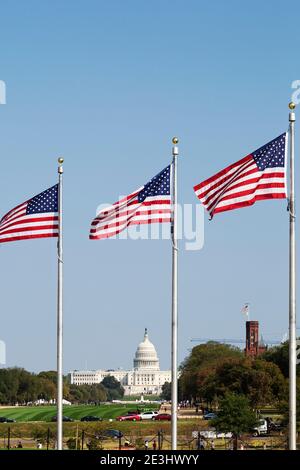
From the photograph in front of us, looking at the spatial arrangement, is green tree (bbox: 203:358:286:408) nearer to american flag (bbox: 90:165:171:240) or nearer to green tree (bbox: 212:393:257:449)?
green tree (bbox: 212:393:257:449)

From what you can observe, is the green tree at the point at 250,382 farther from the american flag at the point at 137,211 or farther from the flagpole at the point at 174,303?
the american flag at the point at 137,211

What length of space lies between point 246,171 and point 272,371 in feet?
336

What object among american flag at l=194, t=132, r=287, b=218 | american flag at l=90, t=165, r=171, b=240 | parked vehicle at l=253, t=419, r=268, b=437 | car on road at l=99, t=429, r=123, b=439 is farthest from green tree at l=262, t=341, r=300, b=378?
A: american flag at l=194, t=132, r=287, b=218

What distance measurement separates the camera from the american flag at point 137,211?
42719mm

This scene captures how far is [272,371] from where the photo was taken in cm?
14025

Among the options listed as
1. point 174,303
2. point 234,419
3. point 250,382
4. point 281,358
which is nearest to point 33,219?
point 174,303

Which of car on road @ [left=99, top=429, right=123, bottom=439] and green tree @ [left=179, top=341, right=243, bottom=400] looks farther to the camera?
green tree @ [left=179, top=341, right=243, bottom=400]

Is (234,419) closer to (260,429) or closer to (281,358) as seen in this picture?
(260,429)

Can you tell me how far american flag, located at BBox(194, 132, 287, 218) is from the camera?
4000cm

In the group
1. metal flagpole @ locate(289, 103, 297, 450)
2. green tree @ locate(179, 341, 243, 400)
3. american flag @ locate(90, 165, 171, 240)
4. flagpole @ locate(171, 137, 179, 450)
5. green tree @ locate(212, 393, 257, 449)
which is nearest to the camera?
metal flagpole @ locate(289, 103, 297, 450)

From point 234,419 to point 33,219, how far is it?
52.4 m

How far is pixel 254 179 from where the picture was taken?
131ft

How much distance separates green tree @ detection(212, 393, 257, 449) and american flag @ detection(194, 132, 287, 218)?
176 ft
